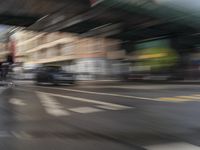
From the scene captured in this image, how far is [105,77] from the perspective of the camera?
148 ft

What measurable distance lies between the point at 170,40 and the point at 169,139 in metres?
30.1

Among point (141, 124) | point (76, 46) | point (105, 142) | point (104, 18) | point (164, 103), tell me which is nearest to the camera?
point (105, 142)

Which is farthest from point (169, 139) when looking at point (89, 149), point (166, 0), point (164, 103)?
point (166, 0)

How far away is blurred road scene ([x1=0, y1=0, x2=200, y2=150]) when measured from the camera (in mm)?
6344

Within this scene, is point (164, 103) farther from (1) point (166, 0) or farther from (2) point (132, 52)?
(2) point (132, 52)

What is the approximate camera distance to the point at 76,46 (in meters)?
63.2

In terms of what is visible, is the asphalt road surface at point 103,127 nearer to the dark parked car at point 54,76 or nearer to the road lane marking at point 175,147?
the road lane marking at point 175,147

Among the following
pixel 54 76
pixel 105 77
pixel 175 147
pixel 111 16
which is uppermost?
pixel 111 16

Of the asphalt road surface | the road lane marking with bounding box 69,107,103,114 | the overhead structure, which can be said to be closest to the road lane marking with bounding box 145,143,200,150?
the asphalt road surface

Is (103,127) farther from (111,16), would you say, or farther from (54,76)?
(111,16)

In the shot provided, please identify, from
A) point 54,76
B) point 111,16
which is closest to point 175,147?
point 54,76

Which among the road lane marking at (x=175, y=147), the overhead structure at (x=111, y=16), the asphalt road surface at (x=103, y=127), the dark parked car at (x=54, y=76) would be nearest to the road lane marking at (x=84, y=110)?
the asphalt road surface at (x=103, y=127)

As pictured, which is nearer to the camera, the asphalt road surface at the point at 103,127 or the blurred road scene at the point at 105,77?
the asphalt road surface at the point at 103,127

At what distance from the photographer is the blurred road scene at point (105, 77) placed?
20.8ft
